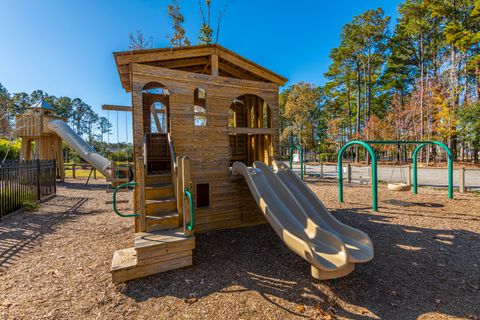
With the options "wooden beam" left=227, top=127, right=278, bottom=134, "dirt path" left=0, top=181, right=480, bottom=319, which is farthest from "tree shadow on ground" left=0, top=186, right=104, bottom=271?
"wooden beam" left=227, top=127, right=278, bottom=134

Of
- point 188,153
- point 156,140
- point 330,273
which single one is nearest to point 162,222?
point 188,153

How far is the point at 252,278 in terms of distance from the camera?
3.45 meters

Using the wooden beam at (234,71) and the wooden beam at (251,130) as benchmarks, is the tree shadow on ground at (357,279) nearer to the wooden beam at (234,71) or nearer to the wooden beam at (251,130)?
the wooden beam at (251,130)

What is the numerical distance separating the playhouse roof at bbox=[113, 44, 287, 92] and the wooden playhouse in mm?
21

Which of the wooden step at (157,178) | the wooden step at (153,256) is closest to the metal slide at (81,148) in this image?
the wooden step at (157,178)

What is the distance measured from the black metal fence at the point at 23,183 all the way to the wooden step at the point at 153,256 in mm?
6464

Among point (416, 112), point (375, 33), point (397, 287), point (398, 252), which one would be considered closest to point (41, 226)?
point (397, 287)

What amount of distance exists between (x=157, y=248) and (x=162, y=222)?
1.94 ft

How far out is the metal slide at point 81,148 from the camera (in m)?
12.9

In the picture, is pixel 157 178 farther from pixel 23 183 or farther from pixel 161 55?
pixel 23 183

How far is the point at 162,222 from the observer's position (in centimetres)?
394

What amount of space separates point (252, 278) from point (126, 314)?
177 cm

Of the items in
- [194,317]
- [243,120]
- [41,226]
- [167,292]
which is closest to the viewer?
[194,317]

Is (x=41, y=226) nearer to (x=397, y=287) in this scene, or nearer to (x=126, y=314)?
(x=126, y=314)
